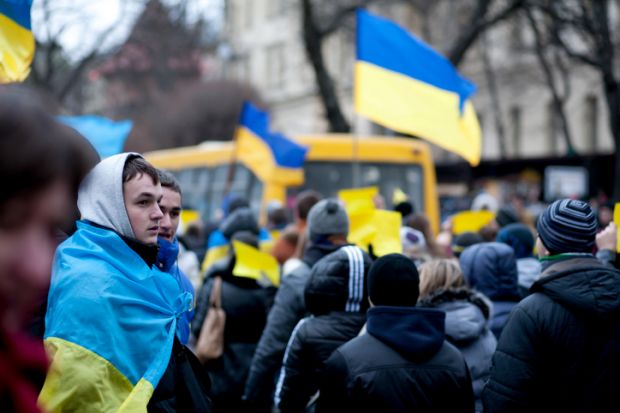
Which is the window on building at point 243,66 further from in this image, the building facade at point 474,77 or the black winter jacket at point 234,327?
the black winter jacket at point 234,327

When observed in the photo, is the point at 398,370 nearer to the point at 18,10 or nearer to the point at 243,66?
the point at 18,10

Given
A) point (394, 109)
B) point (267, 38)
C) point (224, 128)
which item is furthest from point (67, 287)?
point (267, 38)

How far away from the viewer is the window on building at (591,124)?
117 feet

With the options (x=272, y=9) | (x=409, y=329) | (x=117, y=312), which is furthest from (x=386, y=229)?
(x=272, y=9)

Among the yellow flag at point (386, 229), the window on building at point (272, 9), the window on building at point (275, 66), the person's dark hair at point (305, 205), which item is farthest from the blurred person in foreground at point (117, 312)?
the window on building at point (275, 66)

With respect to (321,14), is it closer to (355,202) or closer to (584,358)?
(355,202)

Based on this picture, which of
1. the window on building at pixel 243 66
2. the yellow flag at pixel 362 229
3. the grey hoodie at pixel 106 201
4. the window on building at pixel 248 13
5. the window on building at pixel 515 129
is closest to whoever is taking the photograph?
the grey hoodie at pixel 106 201

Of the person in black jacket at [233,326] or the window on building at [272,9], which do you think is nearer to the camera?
the person in black jacket at [233,326]

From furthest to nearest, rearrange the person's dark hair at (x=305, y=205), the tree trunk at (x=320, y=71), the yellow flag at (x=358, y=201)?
1. the tree trunk at (x=320, y=71)
2. the person's dark hair at (x=305, y=205)
3. the yellow flag at (x=358, y=201)

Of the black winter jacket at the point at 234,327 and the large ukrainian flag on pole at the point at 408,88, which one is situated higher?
the large ukrainian flag on pole at the point at 408,88

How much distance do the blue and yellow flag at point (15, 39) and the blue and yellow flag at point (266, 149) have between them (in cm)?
678

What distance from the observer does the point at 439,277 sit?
4.65m

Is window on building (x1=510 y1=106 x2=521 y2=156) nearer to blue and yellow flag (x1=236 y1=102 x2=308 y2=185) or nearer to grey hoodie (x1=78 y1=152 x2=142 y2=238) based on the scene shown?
blue and yellow flag (x1=236 y1=102 x2=308 y2=185)

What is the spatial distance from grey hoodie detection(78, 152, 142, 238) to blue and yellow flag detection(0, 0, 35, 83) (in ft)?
6.29
